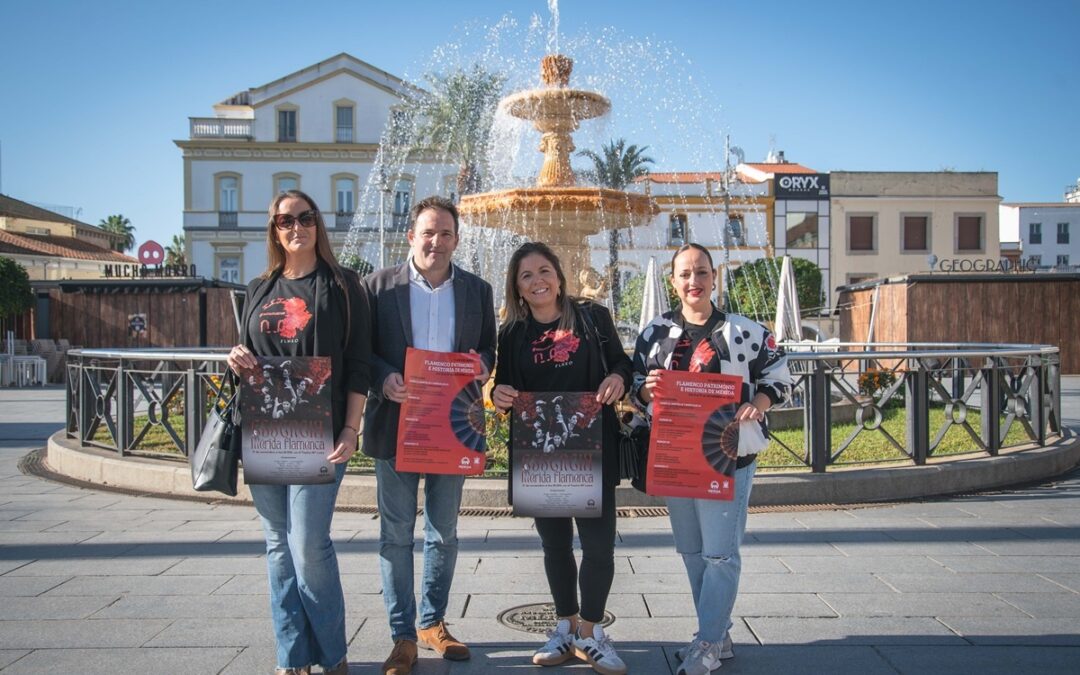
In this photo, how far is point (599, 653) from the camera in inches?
139

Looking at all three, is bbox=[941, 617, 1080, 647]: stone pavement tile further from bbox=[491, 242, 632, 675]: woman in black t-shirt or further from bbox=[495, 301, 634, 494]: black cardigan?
bbox=[495, 301, 634, 494]: black cardigan

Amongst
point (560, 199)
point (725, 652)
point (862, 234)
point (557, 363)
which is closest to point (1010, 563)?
point (725, 652)

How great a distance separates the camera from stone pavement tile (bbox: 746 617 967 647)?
151 inches

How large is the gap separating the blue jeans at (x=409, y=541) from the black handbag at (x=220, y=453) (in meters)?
0.59

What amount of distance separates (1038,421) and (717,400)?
663 centimetres

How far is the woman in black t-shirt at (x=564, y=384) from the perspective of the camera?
3.58m

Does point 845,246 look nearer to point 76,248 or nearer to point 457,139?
point 457,139

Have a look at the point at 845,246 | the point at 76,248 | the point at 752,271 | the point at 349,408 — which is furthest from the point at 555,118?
the point at 76,248

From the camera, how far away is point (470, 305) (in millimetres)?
3711

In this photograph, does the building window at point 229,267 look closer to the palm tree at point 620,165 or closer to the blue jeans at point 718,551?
the palm tree at point 620,165

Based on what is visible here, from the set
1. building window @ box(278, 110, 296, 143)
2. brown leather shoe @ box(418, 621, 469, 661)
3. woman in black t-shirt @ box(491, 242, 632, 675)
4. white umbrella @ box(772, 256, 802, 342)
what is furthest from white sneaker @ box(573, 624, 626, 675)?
building window @ box(278, 110, 296, 143)

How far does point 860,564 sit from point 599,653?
7.53 ft

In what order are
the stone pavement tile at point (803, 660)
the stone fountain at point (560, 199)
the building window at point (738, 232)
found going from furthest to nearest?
the building window at point (738, 232)
the stone fountain at point (560, 199)
the stone pavement tile at point (803, 660)

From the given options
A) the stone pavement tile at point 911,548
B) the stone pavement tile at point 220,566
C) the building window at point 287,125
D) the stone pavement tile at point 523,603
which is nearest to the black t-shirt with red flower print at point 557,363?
the stone pavement tile at point 523,603
